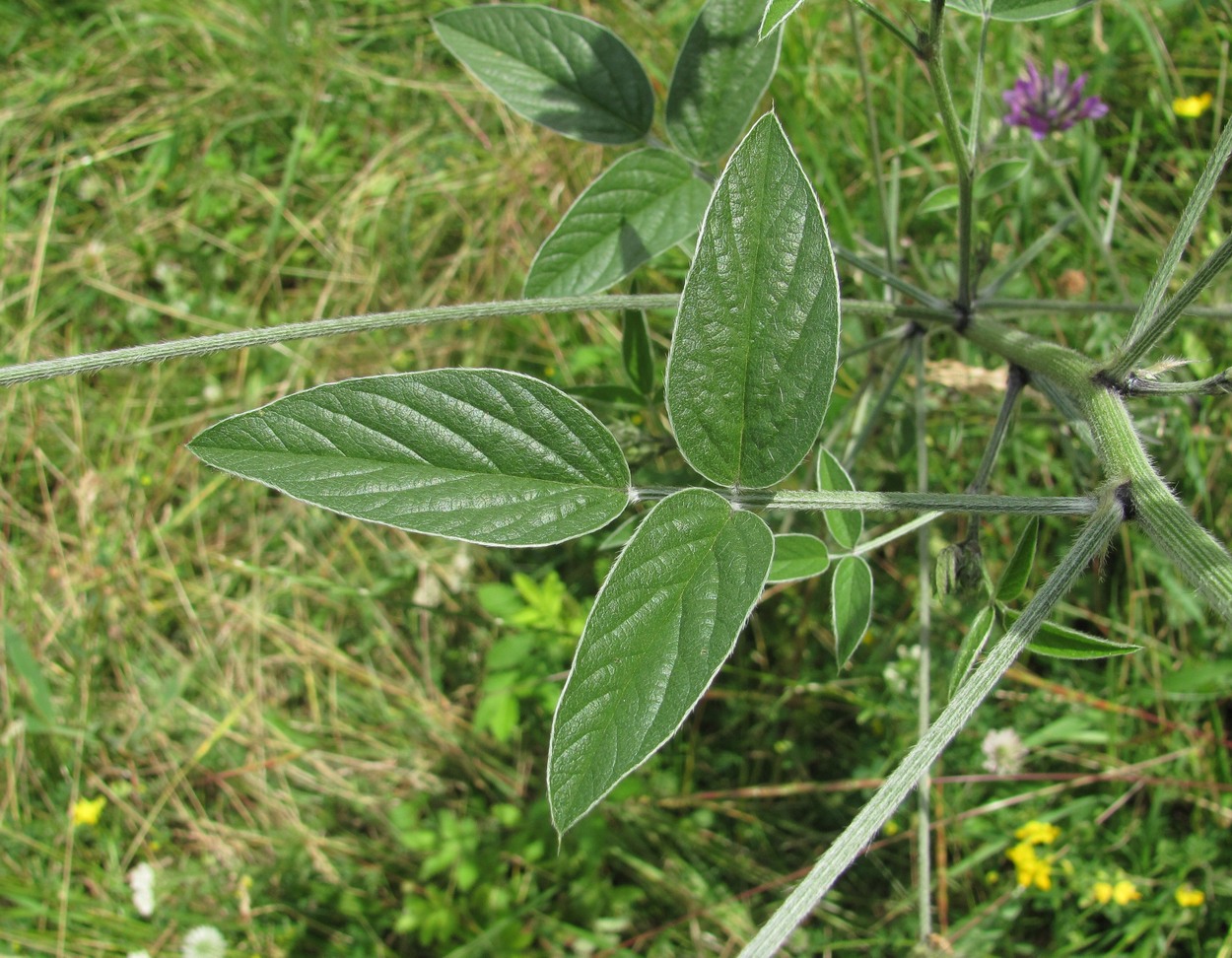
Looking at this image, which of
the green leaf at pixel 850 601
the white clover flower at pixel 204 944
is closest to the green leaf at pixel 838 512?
the green leaf at pixel 850 601

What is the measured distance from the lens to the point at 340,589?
2.32 meters

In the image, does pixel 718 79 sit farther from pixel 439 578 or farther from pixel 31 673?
pixel 31 673

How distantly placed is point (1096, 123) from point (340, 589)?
6.96 feet

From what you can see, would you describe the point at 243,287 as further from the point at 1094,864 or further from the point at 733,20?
the point at 1094,864

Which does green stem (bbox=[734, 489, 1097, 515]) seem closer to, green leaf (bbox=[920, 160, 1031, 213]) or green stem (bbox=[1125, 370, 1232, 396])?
green stem (bbox=[1125, 370, 1232, 396])

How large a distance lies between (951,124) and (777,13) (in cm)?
28

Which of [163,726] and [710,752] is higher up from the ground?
[710,752]

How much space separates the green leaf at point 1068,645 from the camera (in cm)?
76

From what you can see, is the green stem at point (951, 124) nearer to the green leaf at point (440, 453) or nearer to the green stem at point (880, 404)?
the green stem at point (880, 404)

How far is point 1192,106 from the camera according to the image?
7.02ft

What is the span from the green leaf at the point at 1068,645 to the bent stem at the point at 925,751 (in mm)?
51

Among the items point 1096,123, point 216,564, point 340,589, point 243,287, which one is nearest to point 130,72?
point 243,287

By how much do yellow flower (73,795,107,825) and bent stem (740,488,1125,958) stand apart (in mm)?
2348

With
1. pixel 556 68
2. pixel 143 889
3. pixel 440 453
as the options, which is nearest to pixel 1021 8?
pixel 556 68
